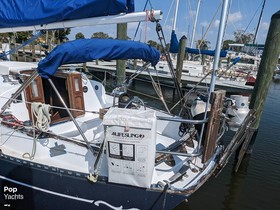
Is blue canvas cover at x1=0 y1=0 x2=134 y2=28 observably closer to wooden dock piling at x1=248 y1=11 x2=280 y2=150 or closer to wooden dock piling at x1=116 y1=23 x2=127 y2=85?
wooden dock piling at x1=248 y1=11 x2=280 y2=150

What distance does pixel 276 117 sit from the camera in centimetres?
1181

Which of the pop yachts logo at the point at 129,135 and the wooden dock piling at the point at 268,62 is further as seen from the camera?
the wooden dock piling at the point at 268,62

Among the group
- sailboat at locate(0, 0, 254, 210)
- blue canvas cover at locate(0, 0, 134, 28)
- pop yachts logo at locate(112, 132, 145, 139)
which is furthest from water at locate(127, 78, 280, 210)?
blue canvas cover at locate(0, 0, 134, 28)

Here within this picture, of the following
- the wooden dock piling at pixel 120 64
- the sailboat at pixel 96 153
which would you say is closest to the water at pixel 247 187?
the sailboat at pixel 96 153

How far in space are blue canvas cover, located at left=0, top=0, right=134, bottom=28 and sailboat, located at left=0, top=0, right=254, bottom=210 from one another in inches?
0.8

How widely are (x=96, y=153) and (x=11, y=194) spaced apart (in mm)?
1722

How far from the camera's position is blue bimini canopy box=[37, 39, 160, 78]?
3049 mm

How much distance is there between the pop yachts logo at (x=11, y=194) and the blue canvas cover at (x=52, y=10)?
276 cm

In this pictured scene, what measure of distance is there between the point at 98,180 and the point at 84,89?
9.30 feet

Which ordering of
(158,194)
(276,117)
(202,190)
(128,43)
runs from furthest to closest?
(276,117), (202,190), (128,43), (158,194)

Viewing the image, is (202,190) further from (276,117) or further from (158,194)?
(276,117)

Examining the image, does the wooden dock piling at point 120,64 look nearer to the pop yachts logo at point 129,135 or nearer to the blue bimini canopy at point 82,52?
the blue bimini canopy at point 82,52

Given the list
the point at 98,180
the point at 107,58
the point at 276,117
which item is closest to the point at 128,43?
the point at 107,58

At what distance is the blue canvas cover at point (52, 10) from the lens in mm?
3482
